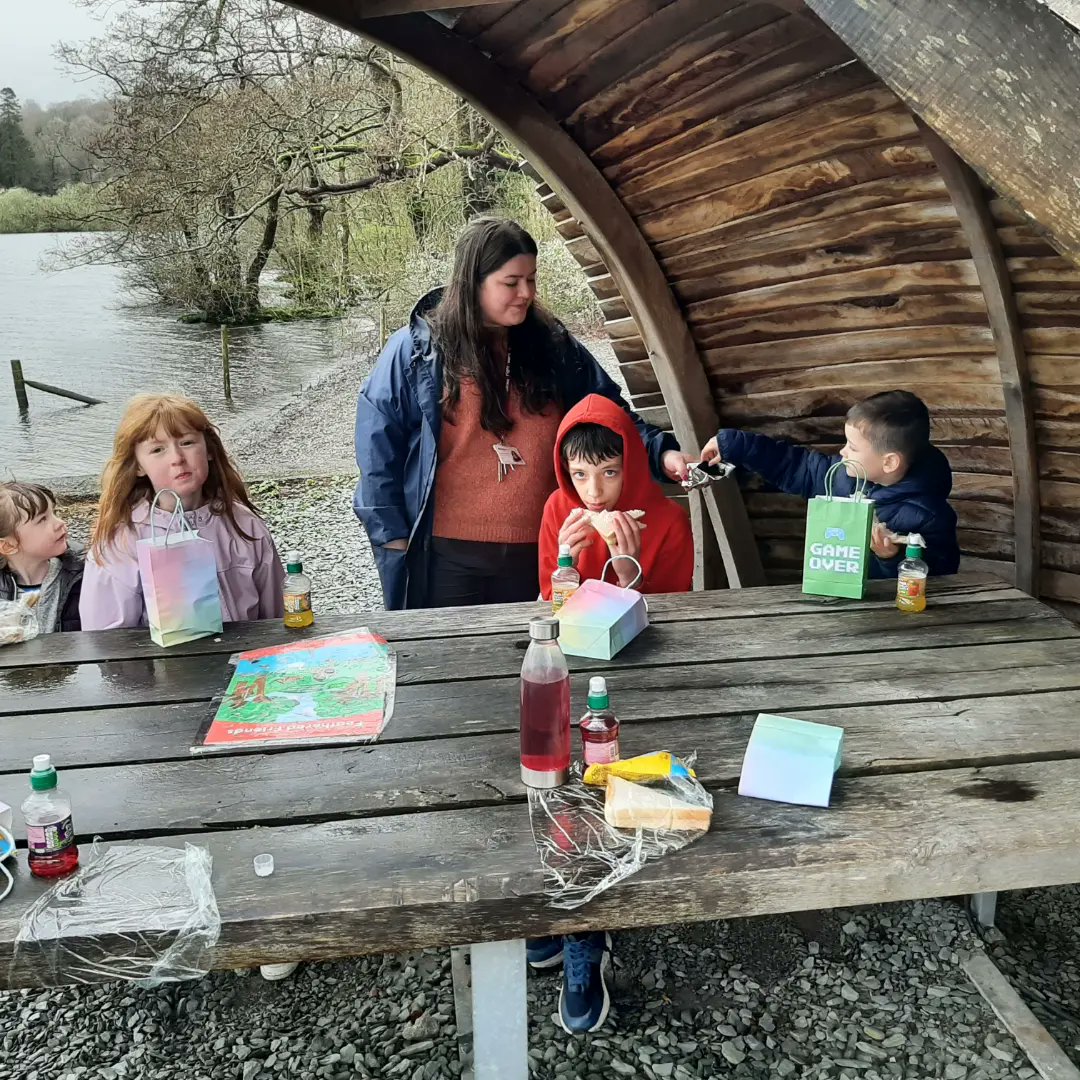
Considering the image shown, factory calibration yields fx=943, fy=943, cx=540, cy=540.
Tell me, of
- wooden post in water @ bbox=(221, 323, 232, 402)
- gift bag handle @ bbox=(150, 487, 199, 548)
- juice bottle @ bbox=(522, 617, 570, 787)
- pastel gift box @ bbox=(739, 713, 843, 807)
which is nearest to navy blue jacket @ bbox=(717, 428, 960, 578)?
pastel gift box @ bbox=(739, 713, 843, 807)

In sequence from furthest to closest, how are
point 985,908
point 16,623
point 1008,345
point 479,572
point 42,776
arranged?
point 479,572 → point 1008,345 → point 985,908 → point 16,623 → point 42,776

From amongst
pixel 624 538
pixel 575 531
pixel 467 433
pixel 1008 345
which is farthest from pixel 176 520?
pixel 1008 345

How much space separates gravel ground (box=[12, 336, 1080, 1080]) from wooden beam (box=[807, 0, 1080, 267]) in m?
1.74

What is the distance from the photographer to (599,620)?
205cm

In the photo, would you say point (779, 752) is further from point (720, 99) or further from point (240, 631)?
point (720, 99)

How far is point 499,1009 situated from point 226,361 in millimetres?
12129

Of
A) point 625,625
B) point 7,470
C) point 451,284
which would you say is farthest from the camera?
point 7,470

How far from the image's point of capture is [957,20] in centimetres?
124

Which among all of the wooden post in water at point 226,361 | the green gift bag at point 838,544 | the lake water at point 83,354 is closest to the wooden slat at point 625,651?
the green gift bag at point 838,544

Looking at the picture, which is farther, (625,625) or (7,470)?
(7,470)

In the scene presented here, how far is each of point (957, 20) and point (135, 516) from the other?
2042 millimetres

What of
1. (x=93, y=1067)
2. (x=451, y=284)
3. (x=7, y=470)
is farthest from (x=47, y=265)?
(x=93, y=1067)

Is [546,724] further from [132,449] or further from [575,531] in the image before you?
[132,449]

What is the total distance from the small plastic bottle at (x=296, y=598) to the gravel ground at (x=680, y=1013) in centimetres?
91
